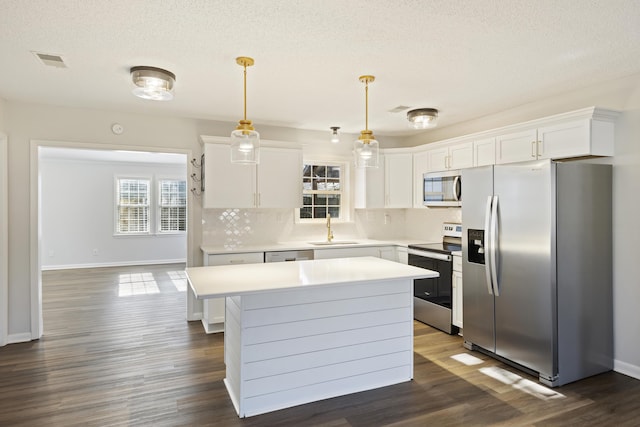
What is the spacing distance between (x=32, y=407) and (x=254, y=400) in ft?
4.96

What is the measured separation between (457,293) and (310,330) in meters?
2.00

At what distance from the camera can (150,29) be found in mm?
2281

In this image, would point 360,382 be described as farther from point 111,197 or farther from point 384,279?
point 111,197

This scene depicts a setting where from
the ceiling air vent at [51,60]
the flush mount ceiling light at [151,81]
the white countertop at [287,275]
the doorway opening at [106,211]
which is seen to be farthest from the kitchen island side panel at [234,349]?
the doorway opening at [106,211]

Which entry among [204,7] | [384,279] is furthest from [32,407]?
[204,7]

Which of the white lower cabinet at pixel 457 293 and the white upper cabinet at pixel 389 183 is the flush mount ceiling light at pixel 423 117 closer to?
the white upper cabinet at pixel 389 183

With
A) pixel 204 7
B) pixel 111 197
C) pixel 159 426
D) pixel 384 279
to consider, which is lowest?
pixel 159 426

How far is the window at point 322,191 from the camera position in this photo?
536 centimetres

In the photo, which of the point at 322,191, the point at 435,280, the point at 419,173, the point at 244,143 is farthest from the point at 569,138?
the point at 322,191

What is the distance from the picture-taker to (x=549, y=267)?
2.88 m

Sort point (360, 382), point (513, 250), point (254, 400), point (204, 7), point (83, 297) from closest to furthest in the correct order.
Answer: point (204, 7) < point (254, 400) < point (360, 382) < point (513, 250) < point (83, 297)

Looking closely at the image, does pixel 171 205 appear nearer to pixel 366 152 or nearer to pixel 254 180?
pixel 254 180

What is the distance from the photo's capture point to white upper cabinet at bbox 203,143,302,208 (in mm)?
4312

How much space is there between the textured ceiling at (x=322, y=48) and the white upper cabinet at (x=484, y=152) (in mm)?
394
